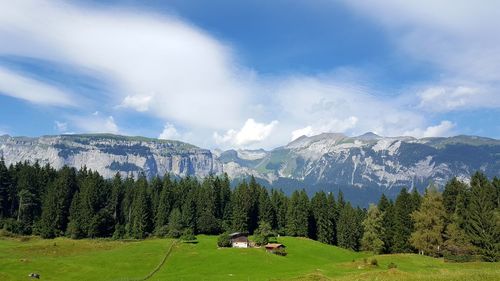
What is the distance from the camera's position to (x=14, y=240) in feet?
400

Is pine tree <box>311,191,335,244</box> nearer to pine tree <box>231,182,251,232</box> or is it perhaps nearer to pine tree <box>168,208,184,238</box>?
pine tree <box>231,182,251,232</box>

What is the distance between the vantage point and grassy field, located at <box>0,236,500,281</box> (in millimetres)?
72688

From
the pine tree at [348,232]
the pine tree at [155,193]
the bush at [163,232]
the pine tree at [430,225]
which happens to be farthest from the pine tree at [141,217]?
the pine tree at [430,225]

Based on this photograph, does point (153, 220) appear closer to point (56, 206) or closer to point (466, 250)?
point (56, 206)

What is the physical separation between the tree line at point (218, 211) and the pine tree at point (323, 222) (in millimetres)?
351

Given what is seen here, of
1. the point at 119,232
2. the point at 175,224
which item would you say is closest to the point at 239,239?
the point at 175,224

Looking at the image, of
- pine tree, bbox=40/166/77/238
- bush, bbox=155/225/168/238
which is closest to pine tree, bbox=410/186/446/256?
bush, bbox=155/225/168/238

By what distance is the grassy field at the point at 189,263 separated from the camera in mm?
72688

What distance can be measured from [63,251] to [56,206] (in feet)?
129

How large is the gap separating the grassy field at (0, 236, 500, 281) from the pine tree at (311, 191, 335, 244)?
26.0 metres

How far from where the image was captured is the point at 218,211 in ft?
508

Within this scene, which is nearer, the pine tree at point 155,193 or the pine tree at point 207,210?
the pine tree at point 207,210

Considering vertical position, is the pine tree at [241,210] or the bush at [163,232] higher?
the pine tree at [241,210]

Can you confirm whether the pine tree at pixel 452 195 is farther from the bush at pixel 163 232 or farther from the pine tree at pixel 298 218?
the bush at pixel 163 232
